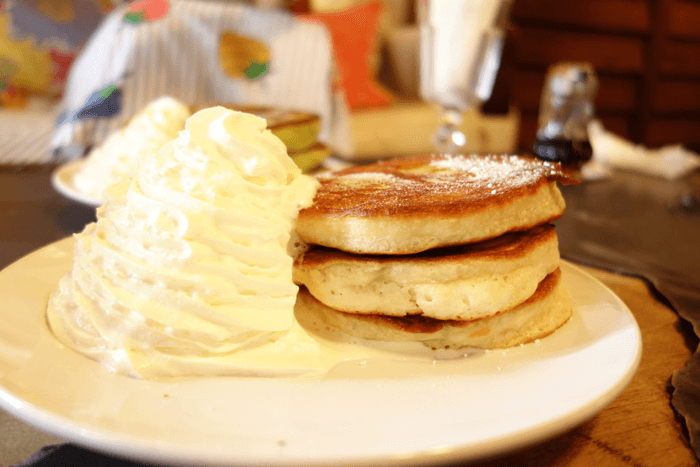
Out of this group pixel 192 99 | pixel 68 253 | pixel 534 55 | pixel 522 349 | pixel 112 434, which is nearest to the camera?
pixel 112 434

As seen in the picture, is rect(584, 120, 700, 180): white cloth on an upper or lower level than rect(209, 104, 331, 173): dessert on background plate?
lower

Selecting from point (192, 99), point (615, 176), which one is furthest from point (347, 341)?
point (192, 99)

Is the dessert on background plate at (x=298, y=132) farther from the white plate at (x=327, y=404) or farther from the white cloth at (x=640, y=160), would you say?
the white cloth at (x=640, y=160)

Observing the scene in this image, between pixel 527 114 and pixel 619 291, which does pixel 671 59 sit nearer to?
pixel 527 114

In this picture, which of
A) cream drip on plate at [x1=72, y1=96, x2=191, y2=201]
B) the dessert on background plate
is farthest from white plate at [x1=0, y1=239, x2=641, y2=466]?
the dessert on background plate

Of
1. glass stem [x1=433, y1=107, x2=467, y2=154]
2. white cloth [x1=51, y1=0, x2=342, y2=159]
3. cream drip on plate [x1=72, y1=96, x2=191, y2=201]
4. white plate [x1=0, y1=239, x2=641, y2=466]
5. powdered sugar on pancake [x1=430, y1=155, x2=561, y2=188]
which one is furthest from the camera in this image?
white cloth [x1=51, y1=0, x2=342, y2=159]

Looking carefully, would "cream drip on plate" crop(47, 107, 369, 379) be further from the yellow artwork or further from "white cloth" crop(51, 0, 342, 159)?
the yellow artwork

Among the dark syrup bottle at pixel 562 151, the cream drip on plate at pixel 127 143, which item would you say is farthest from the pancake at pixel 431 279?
the dark syrup bottle at pixel 562 151

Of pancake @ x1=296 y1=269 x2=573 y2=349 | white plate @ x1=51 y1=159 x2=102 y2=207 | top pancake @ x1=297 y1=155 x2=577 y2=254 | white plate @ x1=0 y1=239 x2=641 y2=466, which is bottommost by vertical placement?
white plate @ x1=51 y1=159 x2=102 y2=207
